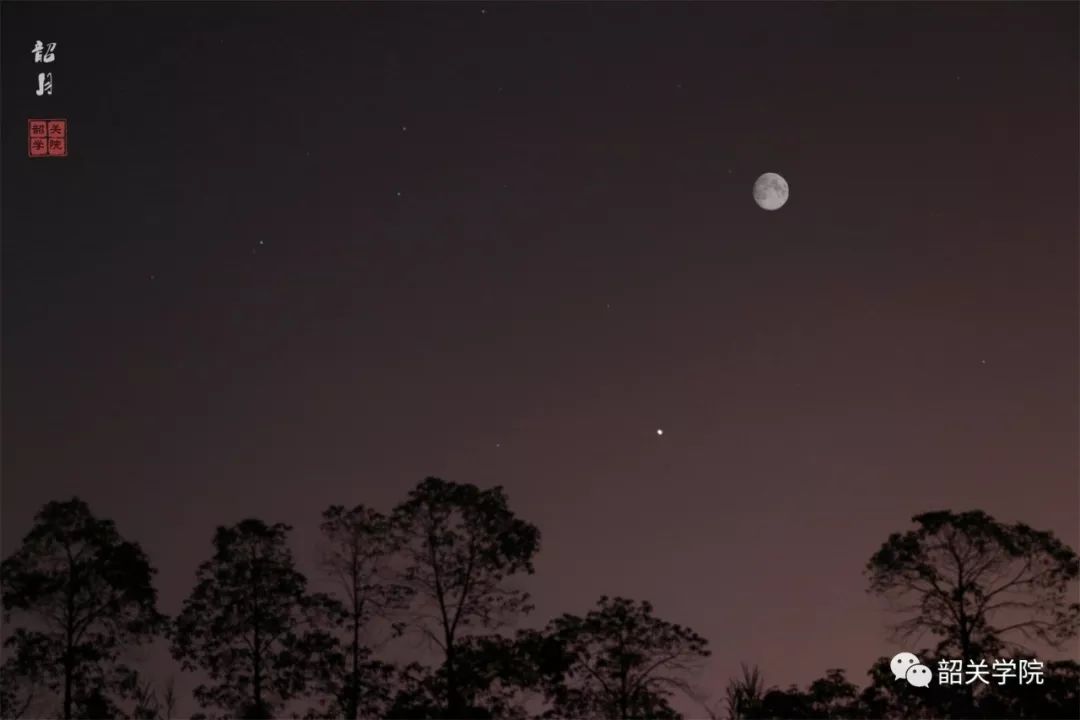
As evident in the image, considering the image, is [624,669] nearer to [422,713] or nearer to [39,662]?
[422,713]

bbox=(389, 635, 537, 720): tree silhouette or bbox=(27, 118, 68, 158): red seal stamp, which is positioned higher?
bbox=(27, 118, 68, 158): red seal stamp

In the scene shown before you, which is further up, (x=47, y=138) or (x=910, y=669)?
(x=47, y=138)

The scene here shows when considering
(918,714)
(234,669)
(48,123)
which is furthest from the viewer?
(234,669)

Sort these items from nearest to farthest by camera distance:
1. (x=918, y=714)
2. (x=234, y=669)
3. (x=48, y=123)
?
(x=48, y=123), (x=918, y=714), (x=234, y=669)

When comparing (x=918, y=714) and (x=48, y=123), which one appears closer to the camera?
(x=48, y=123)

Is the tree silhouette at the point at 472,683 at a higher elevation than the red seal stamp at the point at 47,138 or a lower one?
lower

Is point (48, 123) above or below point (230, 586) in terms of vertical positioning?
above

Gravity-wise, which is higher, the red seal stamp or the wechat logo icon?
the red seal stamp

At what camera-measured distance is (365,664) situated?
4397 centimetres

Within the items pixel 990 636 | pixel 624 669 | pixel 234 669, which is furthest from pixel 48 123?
pixel 990 636

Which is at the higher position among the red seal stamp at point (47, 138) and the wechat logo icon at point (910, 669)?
the red seal stamp at point (47, 138)

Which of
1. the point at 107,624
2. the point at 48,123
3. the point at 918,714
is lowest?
the point at 918,714

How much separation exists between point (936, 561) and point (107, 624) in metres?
20.5

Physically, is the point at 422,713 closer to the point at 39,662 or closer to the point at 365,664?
the point at 365,664
